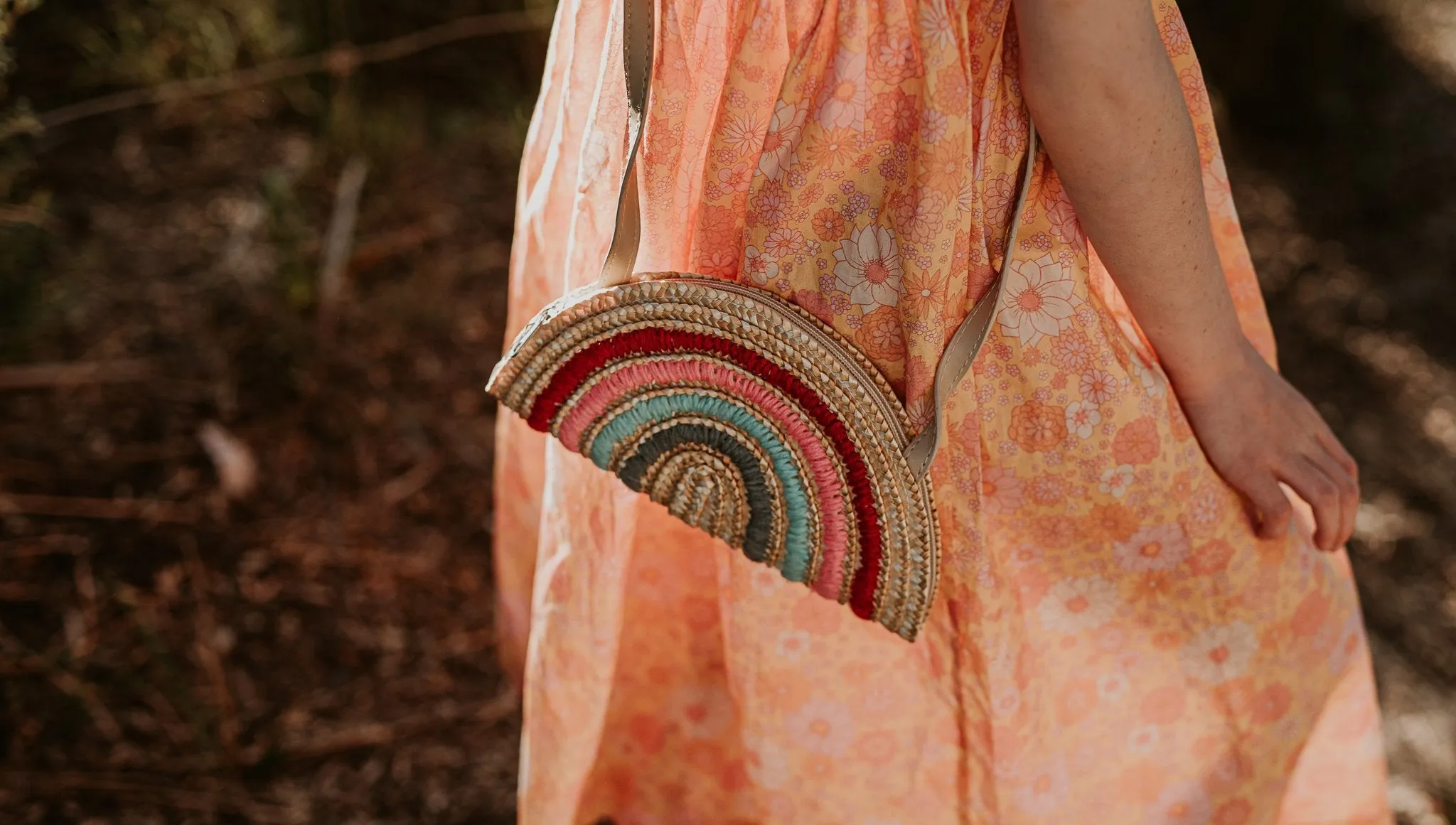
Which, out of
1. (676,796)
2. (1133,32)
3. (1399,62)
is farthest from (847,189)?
(1399,62)

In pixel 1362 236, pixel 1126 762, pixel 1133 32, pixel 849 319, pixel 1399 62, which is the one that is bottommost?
pixel 1126 762

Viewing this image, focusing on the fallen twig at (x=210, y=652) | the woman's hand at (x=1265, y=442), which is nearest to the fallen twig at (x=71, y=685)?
the fallen twig at (x=210, y=652)

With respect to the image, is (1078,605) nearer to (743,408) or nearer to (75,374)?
(743,408)

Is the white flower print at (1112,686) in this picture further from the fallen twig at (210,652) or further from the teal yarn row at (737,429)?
the fallen twig at (210,652)

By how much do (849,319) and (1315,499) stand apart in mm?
419

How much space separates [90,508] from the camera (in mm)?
1801

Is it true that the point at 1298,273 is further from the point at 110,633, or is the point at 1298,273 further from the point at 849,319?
the point at 110,633

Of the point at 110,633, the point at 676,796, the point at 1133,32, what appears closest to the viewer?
the point at 1133,32

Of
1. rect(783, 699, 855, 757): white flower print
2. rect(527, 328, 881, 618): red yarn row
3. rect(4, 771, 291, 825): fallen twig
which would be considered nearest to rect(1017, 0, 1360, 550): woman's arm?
rect(527, 328, 881, 618): red yarn row

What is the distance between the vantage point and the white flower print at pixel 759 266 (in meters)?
0.82

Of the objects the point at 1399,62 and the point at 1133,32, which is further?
the point at 1399,62

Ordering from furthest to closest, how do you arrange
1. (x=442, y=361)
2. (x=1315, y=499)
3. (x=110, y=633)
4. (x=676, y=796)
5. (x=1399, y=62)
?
(x=1399, y=62), (x=442, y=361), (x=110, y=633), (x=676, y=796), (x=1315, y=499)

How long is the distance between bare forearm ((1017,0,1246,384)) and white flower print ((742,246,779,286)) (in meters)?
0.20

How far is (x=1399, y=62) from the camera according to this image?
3010 mm
